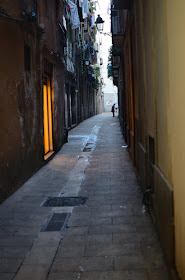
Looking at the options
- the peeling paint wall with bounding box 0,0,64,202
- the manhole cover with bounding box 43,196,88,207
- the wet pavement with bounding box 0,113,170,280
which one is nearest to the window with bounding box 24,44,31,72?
the peeling paint wall with bounding box 0,0,64,202

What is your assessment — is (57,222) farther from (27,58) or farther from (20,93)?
(27,58)

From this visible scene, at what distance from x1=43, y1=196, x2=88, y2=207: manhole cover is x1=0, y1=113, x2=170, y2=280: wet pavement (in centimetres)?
11

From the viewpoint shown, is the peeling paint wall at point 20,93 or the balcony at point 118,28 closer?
the peeling paint wall at point 20,93

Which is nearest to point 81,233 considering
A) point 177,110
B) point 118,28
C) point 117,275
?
point 117,275

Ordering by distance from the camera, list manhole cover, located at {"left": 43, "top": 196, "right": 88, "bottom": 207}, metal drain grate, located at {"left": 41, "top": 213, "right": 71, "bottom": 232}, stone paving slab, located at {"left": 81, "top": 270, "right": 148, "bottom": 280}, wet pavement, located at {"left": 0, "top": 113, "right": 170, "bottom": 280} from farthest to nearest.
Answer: manhole cover, located at {"left": 43, "top": 196, "right": 88, "bottom": 207}, metal drain grate, located at {"left": 41, "top": 213, "right": 71, "bottom": 232}, wet pavement, located at {"left": 0, "top": 113, "right": 170, "bottom": 280}, stone paving slab, located at {"left": 81, "top": 270, "right": 148, "bottom": 280}

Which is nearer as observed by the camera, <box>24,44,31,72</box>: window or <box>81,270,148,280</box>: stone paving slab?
<box>81,270,148,280</box>: stone paving slab

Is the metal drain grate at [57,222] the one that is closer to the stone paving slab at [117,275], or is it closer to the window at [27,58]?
the stone paving slab at [117,275]

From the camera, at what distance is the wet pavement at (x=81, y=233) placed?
3.76 meters

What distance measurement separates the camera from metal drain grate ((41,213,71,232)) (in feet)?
16.9

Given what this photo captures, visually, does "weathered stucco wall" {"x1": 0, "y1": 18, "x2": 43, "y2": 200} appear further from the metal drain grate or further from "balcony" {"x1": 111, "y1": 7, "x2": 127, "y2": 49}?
"balcony" {"x1": 111, "y1": 7, "x2": 127, "y2": 49}

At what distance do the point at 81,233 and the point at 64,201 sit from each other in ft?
6.01

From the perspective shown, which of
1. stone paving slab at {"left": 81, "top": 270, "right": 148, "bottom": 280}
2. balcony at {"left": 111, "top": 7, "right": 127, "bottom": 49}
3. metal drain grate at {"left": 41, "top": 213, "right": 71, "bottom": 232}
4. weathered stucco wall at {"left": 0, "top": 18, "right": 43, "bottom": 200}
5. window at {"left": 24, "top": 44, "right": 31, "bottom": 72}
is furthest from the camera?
balcony at {"left": 111, "top": 7, "right": 127, "bottom": 49}

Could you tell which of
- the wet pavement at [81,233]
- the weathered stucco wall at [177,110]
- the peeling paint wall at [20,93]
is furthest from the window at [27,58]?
the weathered stucco wall at [177,110]

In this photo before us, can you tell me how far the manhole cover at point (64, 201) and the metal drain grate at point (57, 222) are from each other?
0.59m
